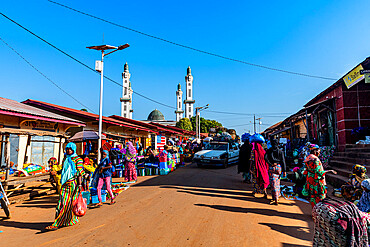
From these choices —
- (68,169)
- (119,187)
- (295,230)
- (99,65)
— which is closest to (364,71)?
(295,230)

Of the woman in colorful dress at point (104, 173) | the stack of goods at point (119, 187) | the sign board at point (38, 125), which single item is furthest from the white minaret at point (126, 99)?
the woman in colorful dress at point (104, 173)

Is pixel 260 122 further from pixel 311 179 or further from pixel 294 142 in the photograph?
pixel 311 179

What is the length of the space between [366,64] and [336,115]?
2.93 meters

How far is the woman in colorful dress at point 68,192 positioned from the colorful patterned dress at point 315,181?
201 inches

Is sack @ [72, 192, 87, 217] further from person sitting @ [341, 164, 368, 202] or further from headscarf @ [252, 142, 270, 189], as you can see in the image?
person sitting @ [341, 164, 368, 202]

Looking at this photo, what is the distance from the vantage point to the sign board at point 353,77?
9.81 meters

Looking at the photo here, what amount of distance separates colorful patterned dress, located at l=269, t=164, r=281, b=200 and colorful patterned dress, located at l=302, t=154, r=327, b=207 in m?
0.90

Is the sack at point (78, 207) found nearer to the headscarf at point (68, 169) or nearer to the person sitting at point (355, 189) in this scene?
the headscarf at point (68, 169)

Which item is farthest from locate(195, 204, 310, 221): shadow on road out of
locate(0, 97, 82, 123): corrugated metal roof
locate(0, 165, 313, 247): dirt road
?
locate(0, 97, 82, 123): corrugated metal roof

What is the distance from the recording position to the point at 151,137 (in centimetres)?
2434

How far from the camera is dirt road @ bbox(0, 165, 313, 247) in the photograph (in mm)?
3709

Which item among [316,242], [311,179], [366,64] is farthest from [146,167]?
[366,64]

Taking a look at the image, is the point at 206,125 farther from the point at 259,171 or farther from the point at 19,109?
the point at 259,171

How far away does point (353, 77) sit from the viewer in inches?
402
